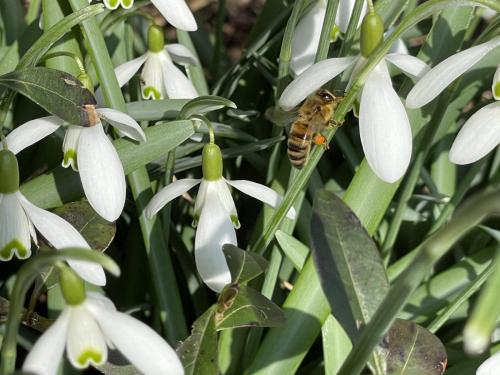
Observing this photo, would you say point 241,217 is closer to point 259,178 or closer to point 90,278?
point 259,178

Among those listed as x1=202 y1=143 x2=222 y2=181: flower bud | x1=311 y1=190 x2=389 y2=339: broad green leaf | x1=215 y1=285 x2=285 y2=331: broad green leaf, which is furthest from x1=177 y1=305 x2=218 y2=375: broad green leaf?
x1=202 y1=143 x2=222 y2=181: flower bud

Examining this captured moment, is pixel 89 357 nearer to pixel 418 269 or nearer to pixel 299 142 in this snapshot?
pixel 418 269

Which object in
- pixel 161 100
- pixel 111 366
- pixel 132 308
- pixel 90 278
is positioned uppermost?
pixel 161 100

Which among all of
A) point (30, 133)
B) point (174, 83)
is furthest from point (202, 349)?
point (174, 83)

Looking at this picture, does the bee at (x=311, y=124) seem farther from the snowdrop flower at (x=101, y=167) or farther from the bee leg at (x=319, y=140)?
the snowdrop flower at (x=101, y=167)

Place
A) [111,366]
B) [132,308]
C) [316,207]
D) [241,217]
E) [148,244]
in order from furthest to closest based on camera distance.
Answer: [241,217] < [132,308] < [148,244] < [111,366] < [316,207]

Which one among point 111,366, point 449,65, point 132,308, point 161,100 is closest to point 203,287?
point 132,308

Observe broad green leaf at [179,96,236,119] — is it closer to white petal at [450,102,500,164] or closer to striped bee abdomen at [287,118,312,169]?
striped bee abdomen at [287,118,312,169]
